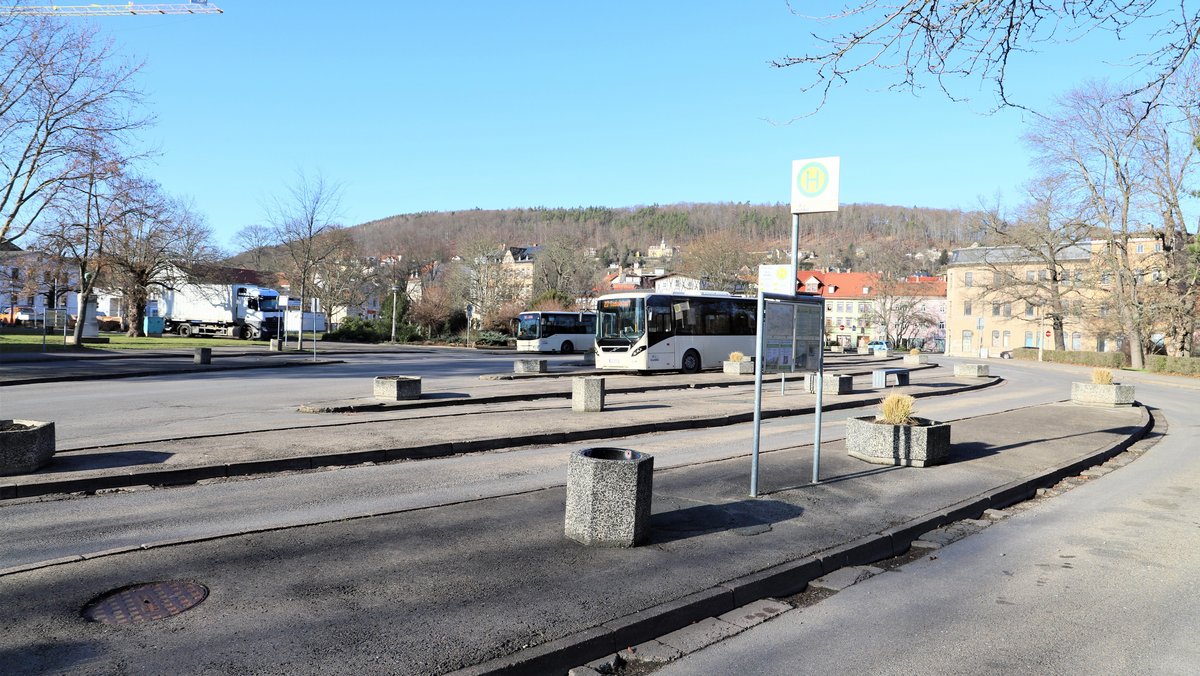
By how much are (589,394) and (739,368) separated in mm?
14000

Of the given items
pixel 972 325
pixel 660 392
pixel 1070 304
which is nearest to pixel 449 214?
pixel 972 325

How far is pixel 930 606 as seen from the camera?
17.6ft

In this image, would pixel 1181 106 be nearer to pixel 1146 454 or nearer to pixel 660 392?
pixel 1146 454

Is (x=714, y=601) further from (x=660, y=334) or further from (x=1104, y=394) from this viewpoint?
(x=660, y=334)

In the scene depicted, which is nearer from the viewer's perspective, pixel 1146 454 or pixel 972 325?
pixel 1146 454

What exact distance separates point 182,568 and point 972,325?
345 ft

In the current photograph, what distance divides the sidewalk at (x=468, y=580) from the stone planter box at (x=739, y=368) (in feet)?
65.3

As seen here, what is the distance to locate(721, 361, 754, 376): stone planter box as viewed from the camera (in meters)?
28.6

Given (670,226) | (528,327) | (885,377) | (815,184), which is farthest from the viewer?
(670,226)

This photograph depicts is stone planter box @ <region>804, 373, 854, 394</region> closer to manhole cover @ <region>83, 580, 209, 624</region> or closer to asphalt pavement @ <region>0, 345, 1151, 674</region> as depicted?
asphalt pavement @ <region>0, 345, 1151, 674</region>

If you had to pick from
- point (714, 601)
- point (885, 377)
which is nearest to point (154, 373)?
point (885, 377)

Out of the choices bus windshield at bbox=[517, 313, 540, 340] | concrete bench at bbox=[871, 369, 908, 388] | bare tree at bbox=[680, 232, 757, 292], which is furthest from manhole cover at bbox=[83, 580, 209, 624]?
bare tree at bbox=[680, 232, 757, 292]

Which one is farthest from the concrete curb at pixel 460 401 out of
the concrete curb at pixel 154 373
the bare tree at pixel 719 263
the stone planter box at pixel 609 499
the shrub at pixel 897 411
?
the bare tree at pixel 719 263

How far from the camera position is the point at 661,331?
95.8ft
